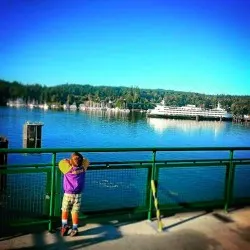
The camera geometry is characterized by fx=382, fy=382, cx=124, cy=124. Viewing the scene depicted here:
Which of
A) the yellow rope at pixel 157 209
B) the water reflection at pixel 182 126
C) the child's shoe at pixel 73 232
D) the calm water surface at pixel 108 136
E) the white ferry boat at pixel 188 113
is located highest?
the yellow rope at pixel 157 209

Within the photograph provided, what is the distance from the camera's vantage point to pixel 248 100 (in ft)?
516

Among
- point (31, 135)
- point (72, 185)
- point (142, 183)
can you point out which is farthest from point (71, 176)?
point (31, 135)

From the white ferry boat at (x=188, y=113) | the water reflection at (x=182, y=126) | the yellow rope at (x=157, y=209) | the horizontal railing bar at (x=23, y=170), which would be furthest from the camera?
the white ferry boat at (x=188, y=113)

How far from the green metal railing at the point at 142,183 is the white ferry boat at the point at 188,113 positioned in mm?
152965

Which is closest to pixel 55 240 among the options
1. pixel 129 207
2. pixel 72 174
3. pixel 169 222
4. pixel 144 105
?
pixel 72 174

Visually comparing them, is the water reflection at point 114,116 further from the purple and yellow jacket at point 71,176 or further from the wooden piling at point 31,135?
the purple and yellow jacket at point 71,176

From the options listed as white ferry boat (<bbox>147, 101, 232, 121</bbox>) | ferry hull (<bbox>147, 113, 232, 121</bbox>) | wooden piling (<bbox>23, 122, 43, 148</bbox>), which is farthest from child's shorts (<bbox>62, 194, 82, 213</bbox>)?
ferry hull (<bbox>147, 113, 232, 121</bbox>)

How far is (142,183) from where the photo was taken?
21.0 ft

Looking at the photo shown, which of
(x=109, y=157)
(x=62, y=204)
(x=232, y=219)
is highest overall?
(x=62, y=204)

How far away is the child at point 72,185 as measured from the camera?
5.38 m

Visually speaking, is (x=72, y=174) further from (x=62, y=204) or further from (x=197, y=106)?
(x=197, y=106)

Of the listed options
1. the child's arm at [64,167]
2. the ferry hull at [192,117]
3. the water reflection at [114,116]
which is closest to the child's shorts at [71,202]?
the child's arm at [64,167]

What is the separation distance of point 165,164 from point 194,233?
1219 millimetres

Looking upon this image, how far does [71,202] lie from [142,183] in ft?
4.58
